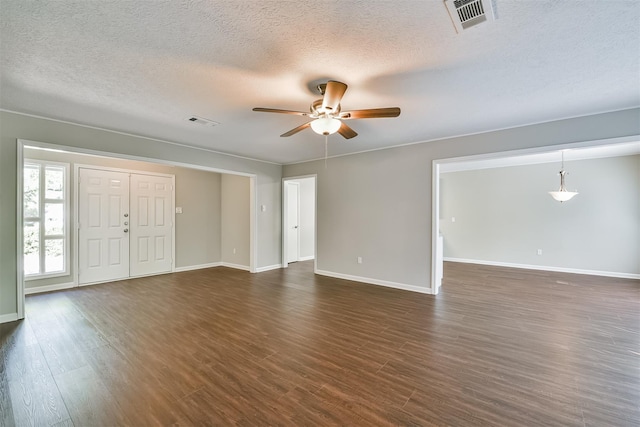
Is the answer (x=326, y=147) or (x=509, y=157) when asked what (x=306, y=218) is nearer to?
(x=326, y=147)

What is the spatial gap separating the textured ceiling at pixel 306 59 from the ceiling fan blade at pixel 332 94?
16cm

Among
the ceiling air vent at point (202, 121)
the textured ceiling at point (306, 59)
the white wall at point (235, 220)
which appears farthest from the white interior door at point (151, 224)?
the ceiling air vent at point (202, 121)

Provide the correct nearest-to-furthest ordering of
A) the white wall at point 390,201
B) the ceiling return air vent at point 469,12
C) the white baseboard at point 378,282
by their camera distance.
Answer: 1. the ceiling return air vent at point 469,12
2. the white wall at point 390,201
3. the white baseboard at point 378,282

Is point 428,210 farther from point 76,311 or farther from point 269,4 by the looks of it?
point 76,311

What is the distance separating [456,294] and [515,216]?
3753 millimetres

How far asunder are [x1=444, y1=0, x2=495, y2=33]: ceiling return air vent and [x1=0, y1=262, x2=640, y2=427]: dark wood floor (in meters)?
2.55

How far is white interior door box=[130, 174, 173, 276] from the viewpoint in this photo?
5.67m

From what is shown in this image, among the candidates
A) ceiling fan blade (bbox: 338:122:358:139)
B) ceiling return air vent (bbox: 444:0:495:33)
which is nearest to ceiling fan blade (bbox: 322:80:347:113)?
ceiling fan blade (bbox: 338:122:358:139)

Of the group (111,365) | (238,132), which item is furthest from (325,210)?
(111,365)

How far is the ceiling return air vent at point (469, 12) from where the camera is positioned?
1567 mm

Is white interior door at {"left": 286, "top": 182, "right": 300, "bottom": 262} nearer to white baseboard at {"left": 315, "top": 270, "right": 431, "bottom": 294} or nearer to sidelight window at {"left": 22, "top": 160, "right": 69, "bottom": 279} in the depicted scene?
white baseboard at {"left": 315, "top": 270, "right": 431, "bottom": 294}

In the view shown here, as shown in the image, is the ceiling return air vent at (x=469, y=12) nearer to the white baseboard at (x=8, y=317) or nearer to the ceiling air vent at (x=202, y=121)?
the ceiling air vent at (x=202, y=121)

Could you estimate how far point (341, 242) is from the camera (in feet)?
18.5

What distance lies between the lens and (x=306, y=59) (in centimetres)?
213
